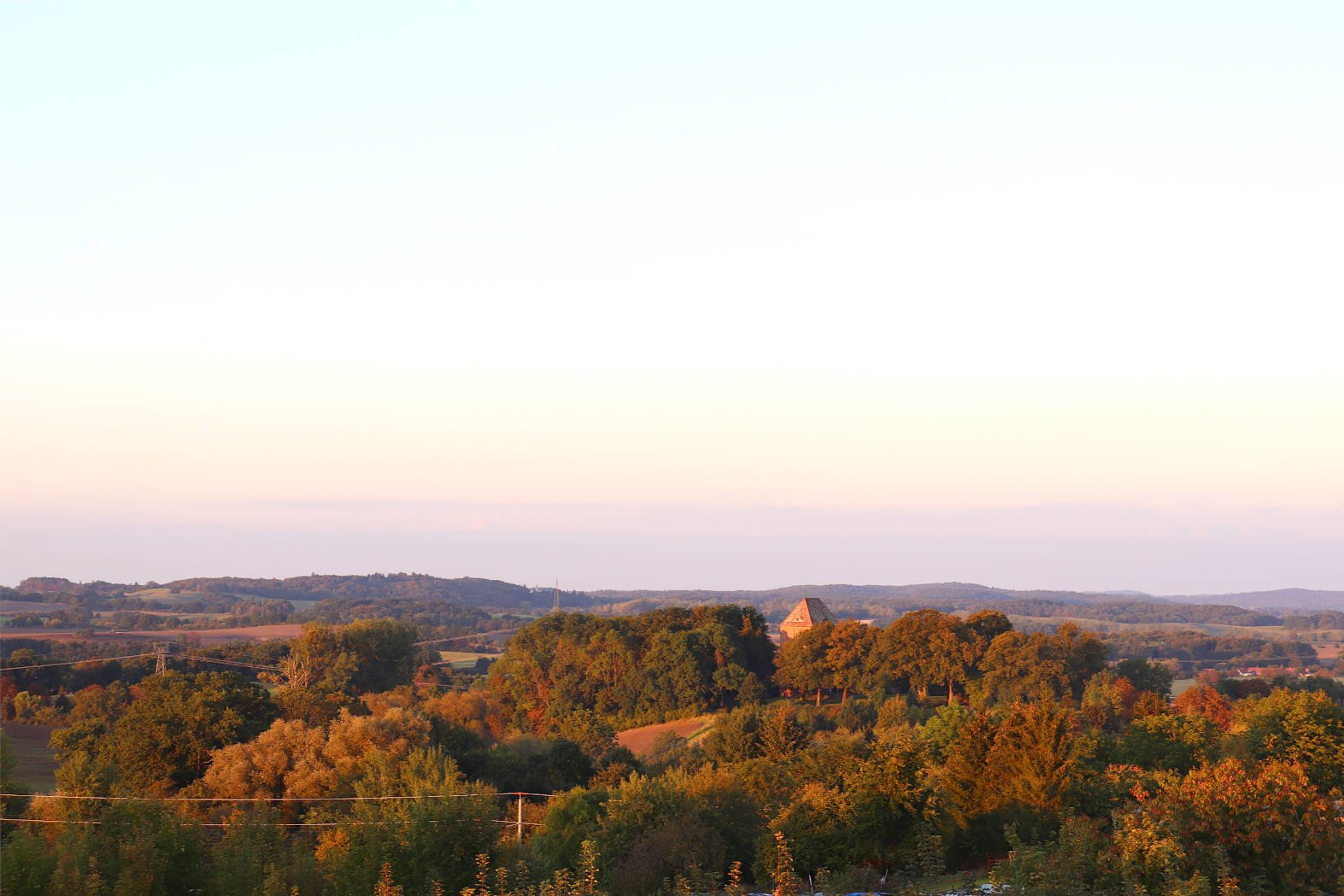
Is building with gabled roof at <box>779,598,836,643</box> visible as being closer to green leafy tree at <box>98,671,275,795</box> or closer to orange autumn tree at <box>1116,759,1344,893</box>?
green leafy tree at <box>98,671,275,795</box>

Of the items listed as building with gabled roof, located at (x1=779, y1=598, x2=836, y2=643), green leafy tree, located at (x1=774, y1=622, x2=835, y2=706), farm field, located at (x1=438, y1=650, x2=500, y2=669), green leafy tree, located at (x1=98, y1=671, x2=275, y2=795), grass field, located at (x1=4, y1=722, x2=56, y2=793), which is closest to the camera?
green leafy tree, located at (x1=98, y1=671, x2=275, y2=795)

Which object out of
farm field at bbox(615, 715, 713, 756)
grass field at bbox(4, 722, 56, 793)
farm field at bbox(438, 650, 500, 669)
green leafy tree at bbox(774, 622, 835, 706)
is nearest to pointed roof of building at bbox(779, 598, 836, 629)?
green leafy tree at bbox(774, 622, 835, 706)

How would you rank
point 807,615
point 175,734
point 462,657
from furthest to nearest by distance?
point 462,657
point 807,615
point 175,734

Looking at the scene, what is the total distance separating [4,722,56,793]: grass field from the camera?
163 feet

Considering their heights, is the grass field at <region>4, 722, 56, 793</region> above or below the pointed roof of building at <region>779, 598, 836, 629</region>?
below

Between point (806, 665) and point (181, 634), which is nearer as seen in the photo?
point (806, 665)

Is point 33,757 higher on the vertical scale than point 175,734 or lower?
lower

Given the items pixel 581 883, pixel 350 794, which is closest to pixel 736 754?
pixel 350 794

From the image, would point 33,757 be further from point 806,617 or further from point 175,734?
point 806,617

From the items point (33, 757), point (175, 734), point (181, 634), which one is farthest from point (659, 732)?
point (181, 634)

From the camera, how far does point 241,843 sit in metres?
23.4

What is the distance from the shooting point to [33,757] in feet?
191

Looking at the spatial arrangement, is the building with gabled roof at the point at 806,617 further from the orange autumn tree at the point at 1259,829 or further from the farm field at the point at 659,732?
the orange autumn tree at the point at 1259,829

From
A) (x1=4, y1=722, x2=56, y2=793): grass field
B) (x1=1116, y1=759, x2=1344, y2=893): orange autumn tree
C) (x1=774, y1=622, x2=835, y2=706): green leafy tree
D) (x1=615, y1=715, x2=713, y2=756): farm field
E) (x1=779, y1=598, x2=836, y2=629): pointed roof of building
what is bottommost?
(x1=615, y1=715, x2=713, y2=756): farm field
